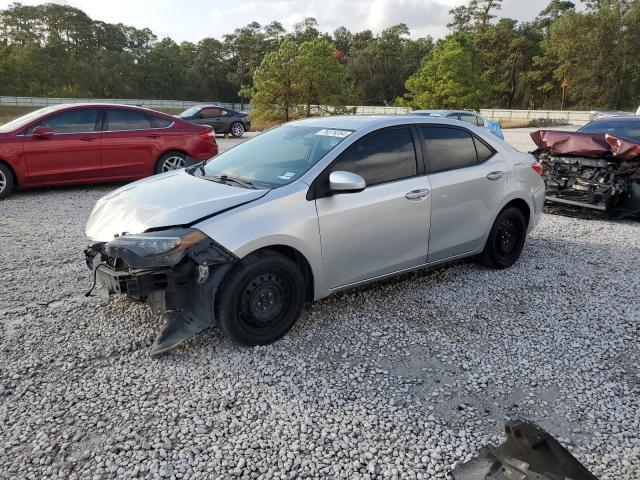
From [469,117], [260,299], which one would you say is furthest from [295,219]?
[469,117]

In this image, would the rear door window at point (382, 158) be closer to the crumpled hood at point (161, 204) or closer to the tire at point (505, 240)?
the crumpled hood at point (161, 204)

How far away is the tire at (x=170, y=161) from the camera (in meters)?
9.30

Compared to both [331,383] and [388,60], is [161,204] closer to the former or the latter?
[331,383]

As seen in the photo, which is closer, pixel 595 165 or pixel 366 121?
pixel 366 121

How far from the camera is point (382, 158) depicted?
420cm

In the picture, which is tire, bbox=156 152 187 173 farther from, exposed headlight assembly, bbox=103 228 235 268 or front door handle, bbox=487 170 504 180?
exposed headlight assembly, bbox=103 228 235 268

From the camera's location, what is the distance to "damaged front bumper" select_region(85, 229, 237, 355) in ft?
10.6

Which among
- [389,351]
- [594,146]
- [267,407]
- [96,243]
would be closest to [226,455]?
[267,407]

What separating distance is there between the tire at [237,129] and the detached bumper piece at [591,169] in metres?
15.2

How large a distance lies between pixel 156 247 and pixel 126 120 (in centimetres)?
658

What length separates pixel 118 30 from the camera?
253ft

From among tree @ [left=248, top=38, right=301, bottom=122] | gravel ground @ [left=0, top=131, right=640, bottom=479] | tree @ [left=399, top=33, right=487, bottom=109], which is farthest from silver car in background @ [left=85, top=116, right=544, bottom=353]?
tree @ [left=399, top=33, right=487, bottom=109]

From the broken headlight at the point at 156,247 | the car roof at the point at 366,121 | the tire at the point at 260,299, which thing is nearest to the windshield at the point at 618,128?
the car roof at the point at 366,121

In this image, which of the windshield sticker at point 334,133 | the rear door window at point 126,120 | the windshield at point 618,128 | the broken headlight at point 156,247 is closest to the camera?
the broken headlight at point 156,247
